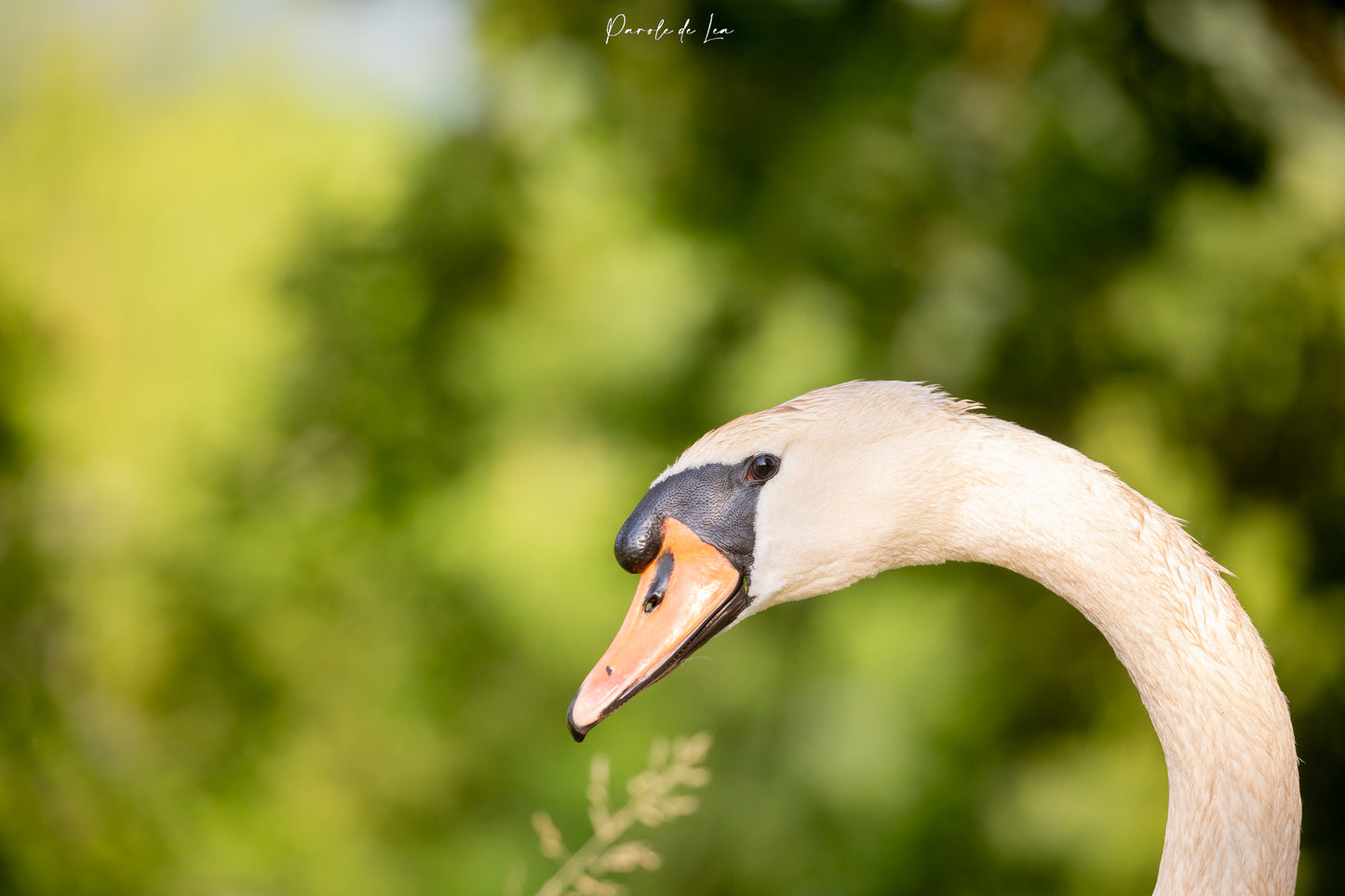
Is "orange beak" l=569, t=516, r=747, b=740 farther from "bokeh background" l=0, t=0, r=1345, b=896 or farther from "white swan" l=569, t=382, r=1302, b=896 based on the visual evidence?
"bokeh background" l=0, t=0, r=1345, b=896

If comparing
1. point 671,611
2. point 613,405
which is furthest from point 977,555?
point 613,405

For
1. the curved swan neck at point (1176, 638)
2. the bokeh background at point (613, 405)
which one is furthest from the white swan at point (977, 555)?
the bokeh background at point (613, 405)

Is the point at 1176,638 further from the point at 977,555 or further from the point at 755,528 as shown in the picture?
the point at 755,528

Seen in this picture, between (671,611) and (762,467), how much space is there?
27cm

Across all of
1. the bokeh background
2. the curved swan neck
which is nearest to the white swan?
the curved swan neck

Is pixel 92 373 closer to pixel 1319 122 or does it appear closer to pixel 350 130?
pixel 350 130

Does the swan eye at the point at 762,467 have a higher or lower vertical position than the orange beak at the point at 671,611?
higher

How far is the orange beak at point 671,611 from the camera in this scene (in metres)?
1.33

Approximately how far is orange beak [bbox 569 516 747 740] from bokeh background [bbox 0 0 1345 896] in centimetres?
155

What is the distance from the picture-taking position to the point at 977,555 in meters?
1.28

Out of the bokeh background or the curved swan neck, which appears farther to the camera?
the bokeh background

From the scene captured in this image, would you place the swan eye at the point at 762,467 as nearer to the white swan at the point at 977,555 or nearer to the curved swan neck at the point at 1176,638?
the white swan at the point at 977,555

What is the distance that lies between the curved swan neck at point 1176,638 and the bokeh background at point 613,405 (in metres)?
1.65

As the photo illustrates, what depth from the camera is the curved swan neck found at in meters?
1.10
